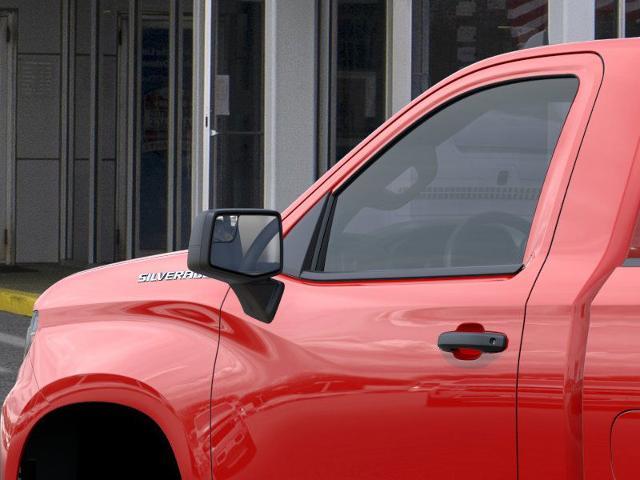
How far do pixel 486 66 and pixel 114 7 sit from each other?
17.8 meters

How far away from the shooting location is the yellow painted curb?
1398cm

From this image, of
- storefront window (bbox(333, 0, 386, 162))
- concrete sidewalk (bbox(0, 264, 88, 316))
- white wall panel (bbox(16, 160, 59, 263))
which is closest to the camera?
storefront window (bbox(333, 0, 386, 162))

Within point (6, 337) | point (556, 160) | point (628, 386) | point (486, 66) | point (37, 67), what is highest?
point (37, 67)

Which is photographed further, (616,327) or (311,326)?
(311,326)

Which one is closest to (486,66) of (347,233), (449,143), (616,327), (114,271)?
(449,143)

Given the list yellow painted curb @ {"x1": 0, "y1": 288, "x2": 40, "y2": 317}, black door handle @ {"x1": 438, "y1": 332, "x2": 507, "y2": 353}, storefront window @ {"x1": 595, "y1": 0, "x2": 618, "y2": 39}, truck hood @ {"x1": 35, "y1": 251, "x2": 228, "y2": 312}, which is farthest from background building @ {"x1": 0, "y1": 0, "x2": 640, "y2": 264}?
black door handle @ {"x1": 438, "y1": 332, "x2": 507, "y2": 353}

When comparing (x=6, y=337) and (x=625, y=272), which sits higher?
(x=625, y=272)

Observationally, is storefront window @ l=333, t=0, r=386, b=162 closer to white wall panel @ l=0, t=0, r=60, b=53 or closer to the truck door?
white wall panel @ l=0, t=0, r=60, b=53

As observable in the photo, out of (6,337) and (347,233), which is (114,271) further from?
(6,337)

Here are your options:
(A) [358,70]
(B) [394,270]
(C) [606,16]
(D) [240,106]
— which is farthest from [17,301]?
(B) [394,270]

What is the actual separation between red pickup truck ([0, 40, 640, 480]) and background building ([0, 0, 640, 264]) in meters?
6.25

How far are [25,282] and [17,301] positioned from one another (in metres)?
2.32

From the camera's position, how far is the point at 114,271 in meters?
3.92

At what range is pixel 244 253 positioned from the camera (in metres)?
3.43
